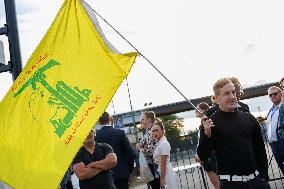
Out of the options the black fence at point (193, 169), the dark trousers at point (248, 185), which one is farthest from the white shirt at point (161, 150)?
the black fence at point (193, 169)

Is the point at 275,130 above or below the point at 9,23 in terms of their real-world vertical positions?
below

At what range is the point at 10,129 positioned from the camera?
3.65m

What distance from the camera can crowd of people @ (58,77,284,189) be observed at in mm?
3854

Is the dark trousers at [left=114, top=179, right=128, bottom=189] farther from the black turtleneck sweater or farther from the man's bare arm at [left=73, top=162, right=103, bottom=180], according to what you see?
the black turtleneck sweater

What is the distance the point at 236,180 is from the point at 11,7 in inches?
141

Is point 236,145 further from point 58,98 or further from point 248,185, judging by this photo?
point 58,98

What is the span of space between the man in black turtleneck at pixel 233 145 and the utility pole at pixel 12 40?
2.56 m

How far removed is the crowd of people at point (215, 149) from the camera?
385cm

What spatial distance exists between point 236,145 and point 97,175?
1888 millimetres

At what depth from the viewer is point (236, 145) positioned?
3.87 metres

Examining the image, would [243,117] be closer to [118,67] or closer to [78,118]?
[118,67]

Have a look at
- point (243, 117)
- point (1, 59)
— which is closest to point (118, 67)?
point (243, 117)

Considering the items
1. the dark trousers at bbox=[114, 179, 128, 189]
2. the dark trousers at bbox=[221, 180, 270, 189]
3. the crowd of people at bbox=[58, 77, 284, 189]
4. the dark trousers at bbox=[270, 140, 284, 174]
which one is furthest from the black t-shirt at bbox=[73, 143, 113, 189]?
the dark trousers at bbox=[270, 140, 284, 174]

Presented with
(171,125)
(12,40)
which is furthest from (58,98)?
(171,125)
